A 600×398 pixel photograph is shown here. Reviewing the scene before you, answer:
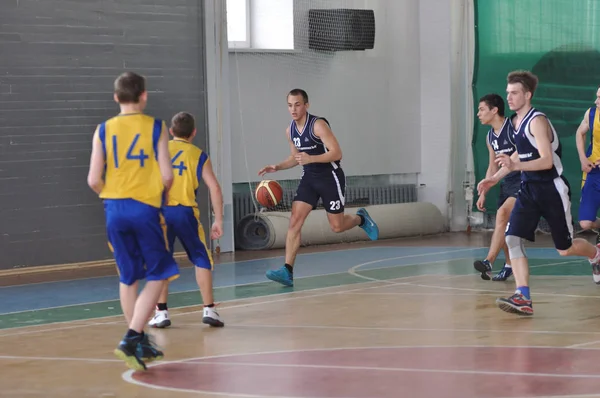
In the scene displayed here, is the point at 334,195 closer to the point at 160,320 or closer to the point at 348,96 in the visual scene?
the point at 160,320

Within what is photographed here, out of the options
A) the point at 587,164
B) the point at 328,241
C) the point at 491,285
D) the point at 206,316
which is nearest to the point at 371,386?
the point at 206,316

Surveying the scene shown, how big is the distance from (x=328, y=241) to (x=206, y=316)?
712cm

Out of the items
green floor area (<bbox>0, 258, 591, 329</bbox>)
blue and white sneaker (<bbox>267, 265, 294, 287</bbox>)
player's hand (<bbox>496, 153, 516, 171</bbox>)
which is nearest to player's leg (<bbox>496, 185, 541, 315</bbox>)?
player's hand (<bbox>496, 153, 516, 171</bbox>)

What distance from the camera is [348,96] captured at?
54.2ft

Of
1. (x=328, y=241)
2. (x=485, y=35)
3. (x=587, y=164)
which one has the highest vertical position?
(x=485, y=35)

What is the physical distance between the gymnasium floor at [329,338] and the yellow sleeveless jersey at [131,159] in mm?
1090

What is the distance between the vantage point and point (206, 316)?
27.2 feet

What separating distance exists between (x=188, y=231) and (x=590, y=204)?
4.69m

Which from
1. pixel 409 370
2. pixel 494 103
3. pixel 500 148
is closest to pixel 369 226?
pixel 500 148

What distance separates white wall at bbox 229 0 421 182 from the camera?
1537cm

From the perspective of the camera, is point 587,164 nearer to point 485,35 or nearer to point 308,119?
point 308,119

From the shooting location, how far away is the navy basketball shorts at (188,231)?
8120 millimetres

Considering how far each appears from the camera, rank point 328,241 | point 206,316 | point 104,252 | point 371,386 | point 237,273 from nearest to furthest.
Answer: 1. point 371,386
2. point 206,316
3. point 237,273
4. point 104,252
5. point 328,241

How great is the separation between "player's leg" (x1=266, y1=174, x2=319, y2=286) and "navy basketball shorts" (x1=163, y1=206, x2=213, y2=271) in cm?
249
